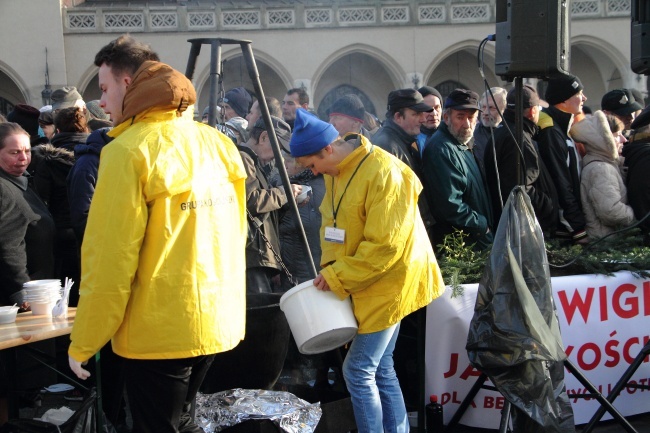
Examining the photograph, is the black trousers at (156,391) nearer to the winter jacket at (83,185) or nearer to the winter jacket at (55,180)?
the winter jacket at (83,185)

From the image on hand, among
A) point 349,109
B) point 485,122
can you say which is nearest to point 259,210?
point 349,109

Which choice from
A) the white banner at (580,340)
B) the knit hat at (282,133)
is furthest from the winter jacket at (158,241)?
the knit hat at (282,133)

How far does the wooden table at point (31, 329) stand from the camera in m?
3.45

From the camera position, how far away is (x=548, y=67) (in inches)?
155

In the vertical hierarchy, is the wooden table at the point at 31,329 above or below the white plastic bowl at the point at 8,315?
below

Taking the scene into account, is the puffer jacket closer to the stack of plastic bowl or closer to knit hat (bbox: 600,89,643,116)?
knit hat (bbox: 600,89,643,116)

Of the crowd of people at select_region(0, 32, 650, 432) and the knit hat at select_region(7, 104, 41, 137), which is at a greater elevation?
the knit hat at select_region(7, 104, 41, 137)

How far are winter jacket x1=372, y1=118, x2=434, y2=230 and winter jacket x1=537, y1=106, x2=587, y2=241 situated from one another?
1018mm

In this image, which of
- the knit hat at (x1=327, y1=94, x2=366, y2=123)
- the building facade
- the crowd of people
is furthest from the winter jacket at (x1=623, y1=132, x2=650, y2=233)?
the building facade

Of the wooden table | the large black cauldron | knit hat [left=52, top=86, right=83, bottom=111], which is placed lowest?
the large black cauldron

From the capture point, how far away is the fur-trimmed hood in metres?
5.58

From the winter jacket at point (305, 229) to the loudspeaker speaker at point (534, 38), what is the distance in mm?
2040

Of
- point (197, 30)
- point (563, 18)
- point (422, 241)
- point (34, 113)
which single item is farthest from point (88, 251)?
point (197, 30)

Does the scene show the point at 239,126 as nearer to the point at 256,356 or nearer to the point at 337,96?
the point at 256,356
